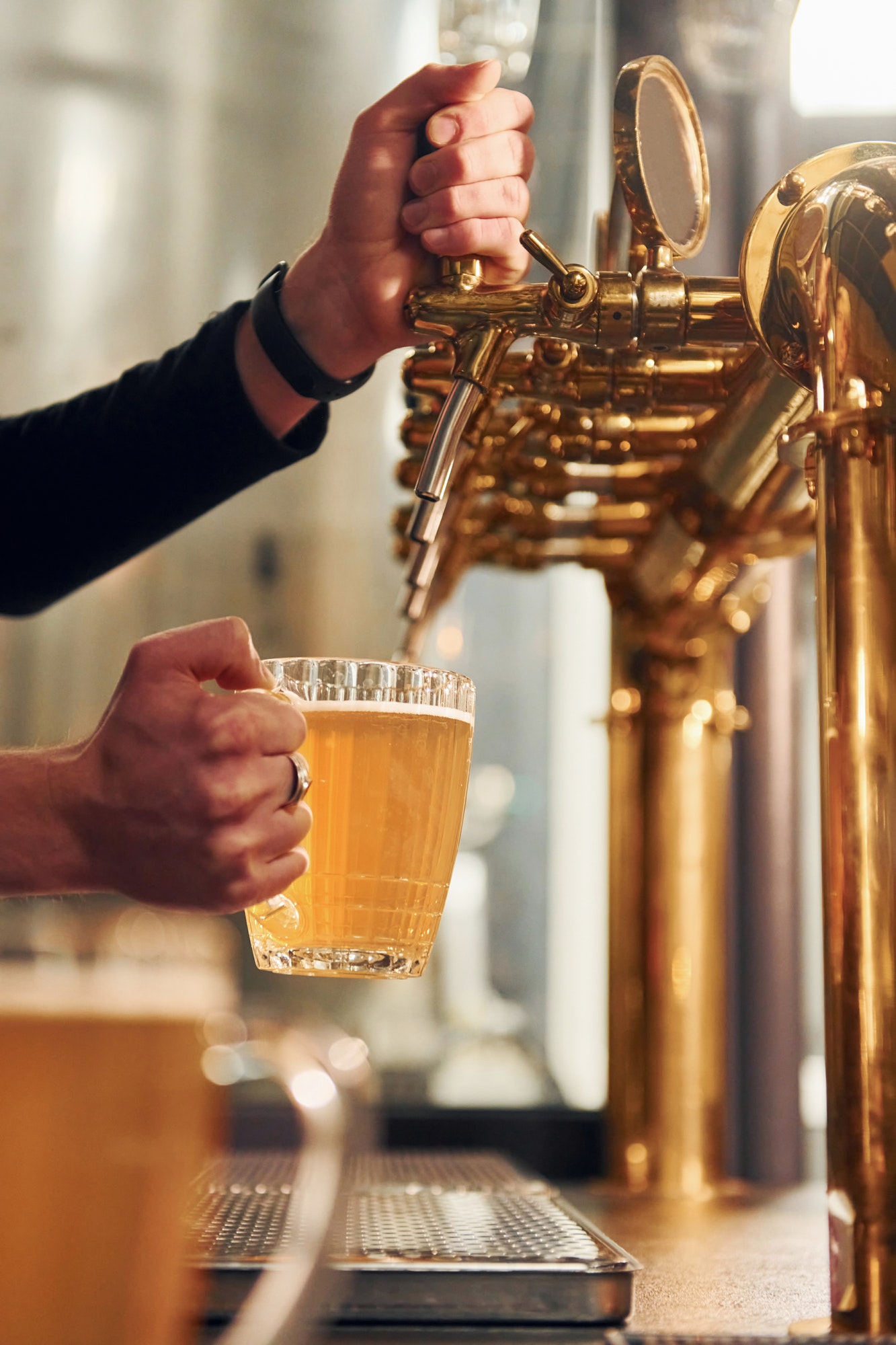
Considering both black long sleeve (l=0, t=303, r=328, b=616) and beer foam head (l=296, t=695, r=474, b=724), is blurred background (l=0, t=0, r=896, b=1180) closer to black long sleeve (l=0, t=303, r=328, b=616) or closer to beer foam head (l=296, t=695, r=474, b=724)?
black long sleeve (l=0, t=303, r=328, b=616)

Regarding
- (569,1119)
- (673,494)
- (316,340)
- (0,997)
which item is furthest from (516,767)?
(0,997)

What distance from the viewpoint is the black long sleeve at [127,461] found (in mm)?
822

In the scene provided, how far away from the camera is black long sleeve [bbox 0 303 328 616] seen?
32.4 inches

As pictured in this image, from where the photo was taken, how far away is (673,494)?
84 cm

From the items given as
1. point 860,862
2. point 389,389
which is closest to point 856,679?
point 860,862

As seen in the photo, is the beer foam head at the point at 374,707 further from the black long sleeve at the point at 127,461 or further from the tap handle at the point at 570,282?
the black long sleeve at the point at 127,461

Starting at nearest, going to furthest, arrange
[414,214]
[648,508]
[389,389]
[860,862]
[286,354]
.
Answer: [860,862] → [414,214] → [286,354] → [648,508] → [389,389]

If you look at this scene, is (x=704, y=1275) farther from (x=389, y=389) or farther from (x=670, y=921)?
(x=389, y=389)

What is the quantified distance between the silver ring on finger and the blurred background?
2.40 ft

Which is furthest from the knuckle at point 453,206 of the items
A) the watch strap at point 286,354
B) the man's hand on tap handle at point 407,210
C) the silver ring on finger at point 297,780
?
the silver ring on finger at point 297,780

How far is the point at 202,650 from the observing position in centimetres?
47

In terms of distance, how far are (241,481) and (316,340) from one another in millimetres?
123

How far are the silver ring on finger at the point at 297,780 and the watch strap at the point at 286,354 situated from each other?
339mm

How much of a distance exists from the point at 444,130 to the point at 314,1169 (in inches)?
17.9
